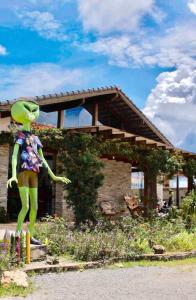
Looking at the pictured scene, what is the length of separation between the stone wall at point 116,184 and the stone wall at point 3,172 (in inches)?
182

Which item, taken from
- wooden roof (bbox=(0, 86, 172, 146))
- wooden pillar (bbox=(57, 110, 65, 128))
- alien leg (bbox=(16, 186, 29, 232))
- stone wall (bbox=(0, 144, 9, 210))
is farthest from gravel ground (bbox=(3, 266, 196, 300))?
wooden pillar (bbox=(57, 110, 65, 128))

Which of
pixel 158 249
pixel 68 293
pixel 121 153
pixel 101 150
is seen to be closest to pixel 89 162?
pixel 101 150

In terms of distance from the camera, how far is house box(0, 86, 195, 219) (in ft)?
47.8

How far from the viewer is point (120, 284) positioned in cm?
677

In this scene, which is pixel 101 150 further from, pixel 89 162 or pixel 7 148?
pixel 7 148

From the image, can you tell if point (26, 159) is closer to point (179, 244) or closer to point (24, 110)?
point (24, 110)

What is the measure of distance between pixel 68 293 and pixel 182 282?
1850 mm

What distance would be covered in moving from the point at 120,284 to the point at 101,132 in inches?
273

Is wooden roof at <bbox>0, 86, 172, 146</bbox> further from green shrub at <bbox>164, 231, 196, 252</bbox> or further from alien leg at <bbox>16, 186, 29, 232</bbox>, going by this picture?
green shrub at <bbox>164, 231, 196, 252</bbox>

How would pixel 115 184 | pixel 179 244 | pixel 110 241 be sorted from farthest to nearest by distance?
pixel 115 184
pixel 179 244
pixel 110 241

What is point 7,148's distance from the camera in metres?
15.3

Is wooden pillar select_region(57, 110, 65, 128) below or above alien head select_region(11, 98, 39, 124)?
above

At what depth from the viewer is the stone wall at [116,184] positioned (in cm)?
1892

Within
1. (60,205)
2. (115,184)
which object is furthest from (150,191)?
(115,184)
